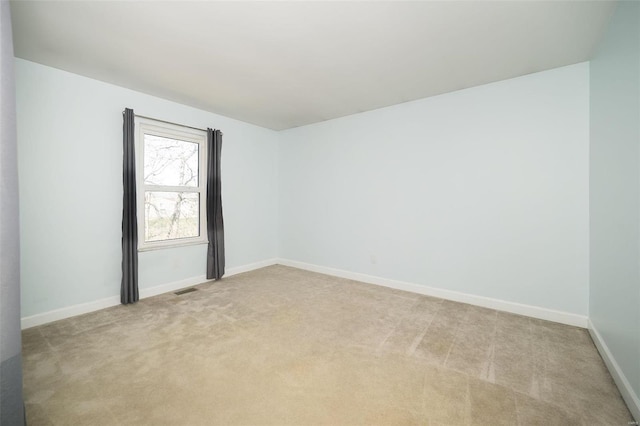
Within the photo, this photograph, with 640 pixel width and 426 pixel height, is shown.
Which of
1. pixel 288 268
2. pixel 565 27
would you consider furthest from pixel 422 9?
pixel 288 268

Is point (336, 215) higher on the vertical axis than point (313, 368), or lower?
higher

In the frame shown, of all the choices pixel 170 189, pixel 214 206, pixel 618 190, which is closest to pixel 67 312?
pixel 170 189

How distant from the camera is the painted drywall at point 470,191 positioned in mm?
2660

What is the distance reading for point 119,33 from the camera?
218 cm

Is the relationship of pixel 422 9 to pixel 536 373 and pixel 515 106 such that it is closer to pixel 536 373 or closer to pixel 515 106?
pixel 515 106

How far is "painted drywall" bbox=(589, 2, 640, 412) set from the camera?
5.31ft

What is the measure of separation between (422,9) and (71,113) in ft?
11.9

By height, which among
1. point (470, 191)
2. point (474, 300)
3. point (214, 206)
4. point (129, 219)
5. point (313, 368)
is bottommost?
point (313, 368)

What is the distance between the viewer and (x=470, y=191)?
3.20m

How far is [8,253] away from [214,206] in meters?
2.77

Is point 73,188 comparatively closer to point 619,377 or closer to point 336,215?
point 336,215

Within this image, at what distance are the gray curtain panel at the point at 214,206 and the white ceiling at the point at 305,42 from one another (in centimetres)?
88

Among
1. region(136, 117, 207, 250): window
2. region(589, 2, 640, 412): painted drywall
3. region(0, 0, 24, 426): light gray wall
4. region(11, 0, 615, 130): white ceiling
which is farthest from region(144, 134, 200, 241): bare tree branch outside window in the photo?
region(589, 2, 640, 412): painted drywall

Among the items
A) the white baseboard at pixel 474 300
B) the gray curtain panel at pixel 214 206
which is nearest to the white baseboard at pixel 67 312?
the gray curtain panel at pixel 214 206
